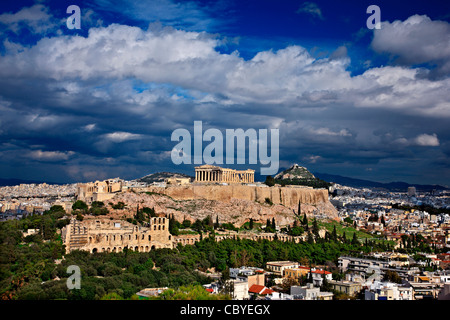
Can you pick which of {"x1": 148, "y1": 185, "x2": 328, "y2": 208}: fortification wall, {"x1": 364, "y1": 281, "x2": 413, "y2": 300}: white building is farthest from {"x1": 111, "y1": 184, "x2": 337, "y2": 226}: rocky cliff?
{"x1": 364, "y1": 281, "x2": 413, "y2": 300}: white building

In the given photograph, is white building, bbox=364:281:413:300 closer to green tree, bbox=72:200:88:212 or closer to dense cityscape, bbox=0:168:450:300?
dense cityscape, bbox=0:168:450:300

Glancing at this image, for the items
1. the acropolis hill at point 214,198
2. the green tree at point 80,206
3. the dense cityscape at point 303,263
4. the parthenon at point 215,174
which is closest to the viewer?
the dense cityscape at point 303,263

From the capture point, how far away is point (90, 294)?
1944 cm

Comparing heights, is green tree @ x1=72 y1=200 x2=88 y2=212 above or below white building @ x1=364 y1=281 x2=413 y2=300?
above

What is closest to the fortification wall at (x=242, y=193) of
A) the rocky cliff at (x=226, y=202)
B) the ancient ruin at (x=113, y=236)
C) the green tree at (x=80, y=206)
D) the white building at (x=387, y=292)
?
the rocky cliff at (x=226, y=202)

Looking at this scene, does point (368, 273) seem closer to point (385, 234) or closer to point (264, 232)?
point (264, 232)

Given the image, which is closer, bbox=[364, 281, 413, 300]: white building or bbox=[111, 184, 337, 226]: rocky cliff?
bbox=[364, 281, 413, 300]: white building

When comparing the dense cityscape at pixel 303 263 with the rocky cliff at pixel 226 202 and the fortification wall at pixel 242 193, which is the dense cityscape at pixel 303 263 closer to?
the rocky cliff at pixel 226 202

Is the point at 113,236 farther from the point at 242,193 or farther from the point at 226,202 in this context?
the point at 242,193

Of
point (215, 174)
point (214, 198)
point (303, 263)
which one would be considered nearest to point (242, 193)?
point (214, 198)

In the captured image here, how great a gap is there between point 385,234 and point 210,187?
59.3 ft

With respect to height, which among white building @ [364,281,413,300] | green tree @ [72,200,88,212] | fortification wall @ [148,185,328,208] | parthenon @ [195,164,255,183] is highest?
parthenon @ [195,164,255,183]

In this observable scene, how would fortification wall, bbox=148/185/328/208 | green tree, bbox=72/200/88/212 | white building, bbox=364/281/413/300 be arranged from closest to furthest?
Result: white building, bbox=364/281/413/300 < green tree, bbox=72/200/88/212 < fortification wall, bbox=148/185/328/208
